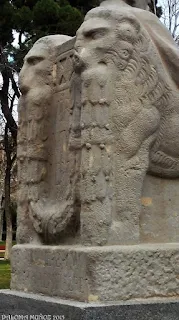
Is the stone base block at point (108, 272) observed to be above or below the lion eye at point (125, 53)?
below

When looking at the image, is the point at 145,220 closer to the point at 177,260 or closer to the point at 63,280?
the point at 177,260

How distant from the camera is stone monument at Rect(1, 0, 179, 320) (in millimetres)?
4664

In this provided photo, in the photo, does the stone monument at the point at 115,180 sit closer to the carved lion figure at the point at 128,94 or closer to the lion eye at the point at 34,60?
the carved lion figure at the point at 128,94

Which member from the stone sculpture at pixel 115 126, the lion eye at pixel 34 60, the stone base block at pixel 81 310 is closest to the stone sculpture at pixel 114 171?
the stone sculpture at pixel 115 126

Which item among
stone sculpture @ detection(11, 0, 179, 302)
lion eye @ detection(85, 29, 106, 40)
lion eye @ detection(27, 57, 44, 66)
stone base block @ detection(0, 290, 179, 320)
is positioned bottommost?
stone base block @ detection(0, 290, 179, 320)

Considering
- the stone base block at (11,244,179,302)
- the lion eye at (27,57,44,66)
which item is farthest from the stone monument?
the lion eye at (27,57,44,66)

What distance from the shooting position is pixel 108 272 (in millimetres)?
4605

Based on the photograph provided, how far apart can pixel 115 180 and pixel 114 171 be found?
0.06 m

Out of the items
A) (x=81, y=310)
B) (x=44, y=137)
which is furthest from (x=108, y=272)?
(x=44, y=137)

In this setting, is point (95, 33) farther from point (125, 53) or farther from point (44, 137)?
point (44, 137)

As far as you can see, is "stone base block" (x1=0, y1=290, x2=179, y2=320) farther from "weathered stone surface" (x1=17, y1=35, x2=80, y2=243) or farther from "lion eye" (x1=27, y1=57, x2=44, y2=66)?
"lion eye" (x1=27, y1=57, x2=44, y2=66)

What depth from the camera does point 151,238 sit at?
16.5ft

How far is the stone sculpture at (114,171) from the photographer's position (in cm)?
469

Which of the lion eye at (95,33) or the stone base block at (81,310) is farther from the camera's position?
the lion eye at (95,33)
